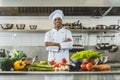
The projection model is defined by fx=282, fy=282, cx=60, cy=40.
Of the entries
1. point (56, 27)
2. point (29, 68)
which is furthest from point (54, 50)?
point (29, 68)

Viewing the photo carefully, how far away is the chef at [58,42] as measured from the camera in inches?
149

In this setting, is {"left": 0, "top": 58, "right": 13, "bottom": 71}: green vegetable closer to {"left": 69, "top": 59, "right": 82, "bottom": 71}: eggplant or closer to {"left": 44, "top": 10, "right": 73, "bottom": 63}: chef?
{"left": 69, "top": 59, "right": 82, "bottom": 71}: eggplant

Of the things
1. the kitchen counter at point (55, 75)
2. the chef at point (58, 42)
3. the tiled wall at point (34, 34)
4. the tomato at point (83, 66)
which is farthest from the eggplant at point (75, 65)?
the tiled wall at point (34, 34)

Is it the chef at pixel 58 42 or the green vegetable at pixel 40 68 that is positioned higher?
the chef at pixel 58 42

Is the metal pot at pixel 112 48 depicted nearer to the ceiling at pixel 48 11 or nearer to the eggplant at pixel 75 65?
the ceiling at pixel 48 11

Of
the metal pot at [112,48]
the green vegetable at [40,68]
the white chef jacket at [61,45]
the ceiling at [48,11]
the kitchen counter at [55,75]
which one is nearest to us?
the kitchen counter at [55,75]

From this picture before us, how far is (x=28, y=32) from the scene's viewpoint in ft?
16.9

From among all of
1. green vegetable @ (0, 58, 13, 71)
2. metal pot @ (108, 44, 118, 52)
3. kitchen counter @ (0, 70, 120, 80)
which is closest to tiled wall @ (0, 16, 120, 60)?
metal pot @ (108, 44, 118, 52)

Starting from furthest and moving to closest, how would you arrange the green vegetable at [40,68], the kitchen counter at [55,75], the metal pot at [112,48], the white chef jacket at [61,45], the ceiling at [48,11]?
1. the metal pot at [112,48]
2. the ceiling at [48,11]
3. the white chef jacket at [61,45]
4. the green vegetable at [40,68]
5. the kitchen counter at [55,75]

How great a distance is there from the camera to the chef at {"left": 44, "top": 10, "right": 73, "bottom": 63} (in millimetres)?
3777

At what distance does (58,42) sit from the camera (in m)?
3.88

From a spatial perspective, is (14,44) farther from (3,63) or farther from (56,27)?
(3,63)

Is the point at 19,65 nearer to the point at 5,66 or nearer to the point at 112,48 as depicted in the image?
the point at 5,66

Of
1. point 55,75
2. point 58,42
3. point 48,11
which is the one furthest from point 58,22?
point 55,75
